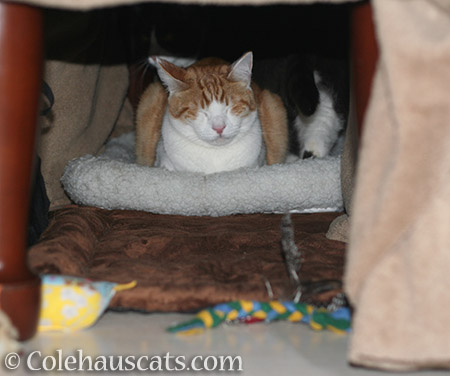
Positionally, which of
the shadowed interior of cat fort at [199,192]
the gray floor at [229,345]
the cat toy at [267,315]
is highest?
the shadowed interior of cat fort at [199,192]

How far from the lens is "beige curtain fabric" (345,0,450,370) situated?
0.75 metres

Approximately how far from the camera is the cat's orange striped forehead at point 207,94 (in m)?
1.85

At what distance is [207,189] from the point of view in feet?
5.50

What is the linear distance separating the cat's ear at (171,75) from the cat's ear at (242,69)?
0.51 ft

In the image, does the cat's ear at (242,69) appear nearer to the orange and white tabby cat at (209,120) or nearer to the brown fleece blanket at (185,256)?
the orange and white tabby cat at (209,120)

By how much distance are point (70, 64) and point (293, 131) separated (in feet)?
2.72

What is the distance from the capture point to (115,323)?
3.27ft

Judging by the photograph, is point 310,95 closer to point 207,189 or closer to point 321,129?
point 321,129

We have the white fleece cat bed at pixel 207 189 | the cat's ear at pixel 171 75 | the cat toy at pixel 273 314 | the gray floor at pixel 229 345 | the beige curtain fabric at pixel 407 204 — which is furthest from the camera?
the cat's ear at pixel 171 75

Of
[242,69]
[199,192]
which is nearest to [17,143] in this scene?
[199,192]

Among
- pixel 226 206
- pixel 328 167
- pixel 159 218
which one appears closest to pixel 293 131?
pixel 328 167

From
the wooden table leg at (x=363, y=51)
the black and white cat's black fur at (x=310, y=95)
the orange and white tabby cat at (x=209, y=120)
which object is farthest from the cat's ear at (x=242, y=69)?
the wooden table leg at (x=363, y=51)

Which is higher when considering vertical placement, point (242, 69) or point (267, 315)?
point (242, 69)

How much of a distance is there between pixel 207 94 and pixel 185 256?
735 mm
